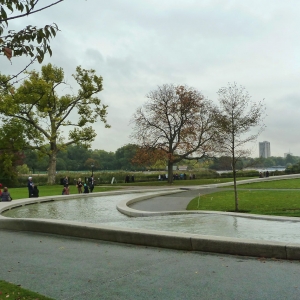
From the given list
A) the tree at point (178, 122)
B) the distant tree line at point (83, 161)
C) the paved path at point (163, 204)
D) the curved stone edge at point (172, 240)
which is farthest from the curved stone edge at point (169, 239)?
the distant tree line at point (83, 161)

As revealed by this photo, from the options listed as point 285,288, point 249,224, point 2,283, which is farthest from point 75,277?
point 249,224

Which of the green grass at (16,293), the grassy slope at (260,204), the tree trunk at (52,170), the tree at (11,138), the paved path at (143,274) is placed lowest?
the grassy slope at (260,204)

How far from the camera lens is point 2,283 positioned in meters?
5.52

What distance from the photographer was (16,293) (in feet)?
16.6

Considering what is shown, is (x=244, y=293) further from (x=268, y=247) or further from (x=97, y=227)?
(x=97, y=227)

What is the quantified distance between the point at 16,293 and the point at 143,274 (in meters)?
1.97

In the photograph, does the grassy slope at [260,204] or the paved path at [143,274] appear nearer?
the paved path at [143,274]

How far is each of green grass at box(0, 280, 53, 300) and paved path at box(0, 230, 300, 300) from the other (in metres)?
0.26

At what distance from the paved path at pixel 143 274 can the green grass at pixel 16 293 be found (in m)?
0.26

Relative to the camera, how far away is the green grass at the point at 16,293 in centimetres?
488

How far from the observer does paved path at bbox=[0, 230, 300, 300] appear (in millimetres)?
5148

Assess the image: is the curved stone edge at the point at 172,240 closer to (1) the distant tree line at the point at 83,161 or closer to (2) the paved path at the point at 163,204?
(2) the paved path at the point at 163,204

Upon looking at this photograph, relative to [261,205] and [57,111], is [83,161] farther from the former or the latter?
[261,205]

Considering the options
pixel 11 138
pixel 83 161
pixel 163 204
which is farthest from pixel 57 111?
pixel 83 161
